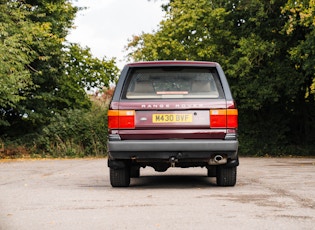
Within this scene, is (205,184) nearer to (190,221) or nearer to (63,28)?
(190,221)

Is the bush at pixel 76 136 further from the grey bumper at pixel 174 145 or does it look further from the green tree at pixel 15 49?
the grey bumper at pixel 174 145

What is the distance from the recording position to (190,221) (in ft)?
22.6

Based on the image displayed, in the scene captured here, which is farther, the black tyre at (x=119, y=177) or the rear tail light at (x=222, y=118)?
the black tyre at (x=119, y=177)

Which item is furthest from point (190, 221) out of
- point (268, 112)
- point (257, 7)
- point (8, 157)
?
point (268, 112)

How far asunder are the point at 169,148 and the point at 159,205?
1948mm

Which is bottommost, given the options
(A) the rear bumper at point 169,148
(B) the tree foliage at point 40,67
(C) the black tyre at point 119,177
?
(C) the black tyre at point 119,177

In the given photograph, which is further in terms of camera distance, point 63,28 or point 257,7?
point 63,28

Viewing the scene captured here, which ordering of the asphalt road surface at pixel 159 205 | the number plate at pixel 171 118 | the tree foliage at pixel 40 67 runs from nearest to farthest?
the asphalt road surface at pixel 159 205, the number plate at pixel 171 118, the tree foliage at pixel 40 67

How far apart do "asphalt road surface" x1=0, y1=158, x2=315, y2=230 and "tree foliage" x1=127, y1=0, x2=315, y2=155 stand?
18.1 metres

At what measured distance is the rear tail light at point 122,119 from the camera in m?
10.3

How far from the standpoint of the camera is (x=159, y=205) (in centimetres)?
832

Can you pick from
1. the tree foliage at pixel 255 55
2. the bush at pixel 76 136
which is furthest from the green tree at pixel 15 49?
the tree foliage at pixel 255 55

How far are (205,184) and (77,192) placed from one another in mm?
2551

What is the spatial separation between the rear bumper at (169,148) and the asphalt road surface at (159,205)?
56 centimetres
